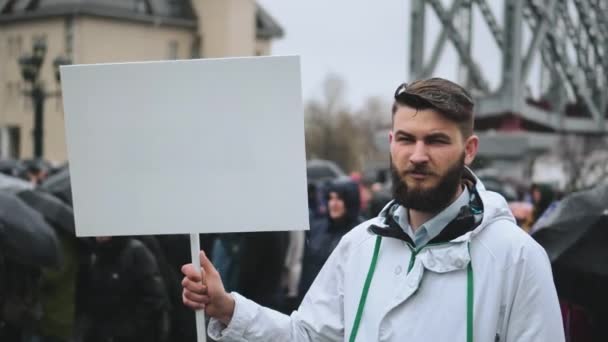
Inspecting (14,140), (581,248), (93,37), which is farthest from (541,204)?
(14,140)

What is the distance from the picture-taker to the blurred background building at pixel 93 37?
198ft

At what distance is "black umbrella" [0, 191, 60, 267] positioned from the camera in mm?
5898

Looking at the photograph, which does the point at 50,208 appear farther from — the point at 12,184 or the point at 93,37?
the point at 93,37

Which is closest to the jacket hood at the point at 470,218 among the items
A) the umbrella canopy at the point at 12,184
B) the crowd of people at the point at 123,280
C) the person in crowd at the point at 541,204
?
the crowd of people at the point at 123,280

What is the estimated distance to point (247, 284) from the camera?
7316mm

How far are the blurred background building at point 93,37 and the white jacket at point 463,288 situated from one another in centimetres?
5813

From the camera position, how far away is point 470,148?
10.2 feet

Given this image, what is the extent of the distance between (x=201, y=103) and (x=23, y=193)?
393cm

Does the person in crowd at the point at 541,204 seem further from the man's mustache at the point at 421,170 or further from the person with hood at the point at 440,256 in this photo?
the man's mustache at the point at 421,170

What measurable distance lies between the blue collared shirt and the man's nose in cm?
17

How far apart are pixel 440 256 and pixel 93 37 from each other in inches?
2336

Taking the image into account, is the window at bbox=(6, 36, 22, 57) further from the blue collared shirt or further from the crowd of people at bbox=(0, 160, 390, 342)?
the blue collared shirt

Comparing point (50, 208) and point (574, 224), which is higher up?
point (50, 208)

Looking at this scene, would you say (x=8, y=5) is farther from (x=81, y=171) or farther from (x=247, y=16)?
(x=81, y=171)
